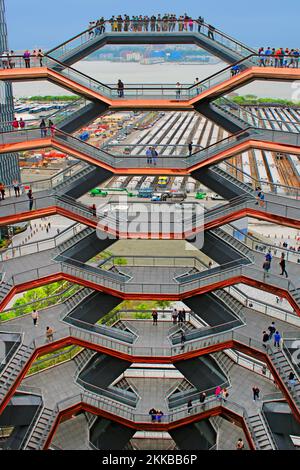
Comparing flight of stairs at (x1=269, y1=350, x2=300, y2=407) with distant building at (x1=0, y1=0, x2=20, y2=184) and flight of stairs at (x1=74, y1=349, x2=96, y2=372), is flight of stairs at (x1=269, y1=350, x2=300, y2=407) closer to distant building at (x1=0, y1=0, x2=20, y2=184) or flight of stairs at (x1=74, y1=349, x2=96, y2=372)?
flight of stairs at (x1=74, y1=349, x2=96, y2=372)

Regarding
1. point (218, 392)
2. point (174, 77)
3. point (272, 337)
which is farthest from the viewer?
A: point (174, 77)

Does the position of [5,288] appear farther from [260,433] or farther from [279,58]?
[279,58]

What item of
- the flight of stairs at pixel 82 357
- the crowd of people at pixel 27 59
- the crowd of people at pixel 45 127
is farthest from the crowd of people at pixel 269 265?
the crowd of people at pixel 27 59

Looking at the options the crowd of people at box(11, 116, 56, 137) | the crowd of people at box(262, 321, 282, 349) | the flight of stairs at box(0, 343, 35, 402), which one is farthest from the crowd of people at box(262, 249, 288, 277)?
the crowd of people at box(11, 116, 56, 137)

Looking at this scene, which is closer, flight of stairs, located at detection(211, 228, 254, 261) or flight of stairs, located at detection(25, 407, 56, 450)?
flight of stairs, located at detection(25, 407, 56, 450)

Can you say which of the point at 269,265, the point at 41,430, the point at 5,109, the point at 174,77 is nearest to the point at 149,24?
the point at 269,265

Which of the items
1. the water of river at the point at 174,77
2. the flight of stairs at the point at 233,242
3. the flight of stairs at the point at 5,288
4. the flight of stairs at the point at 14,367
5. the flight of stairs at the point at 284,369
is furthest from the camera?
the water of river at the point at 174,77

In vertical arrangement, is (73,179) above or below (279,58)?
below

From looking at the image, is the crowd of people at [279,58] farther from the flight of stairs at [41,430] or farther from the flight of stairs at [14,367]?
the flight of stairs at [41,430]

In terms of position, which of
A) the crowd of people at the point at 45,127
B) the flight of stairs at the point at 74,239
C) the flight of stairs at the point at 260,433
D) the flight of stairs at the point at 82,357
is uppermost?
the crowd of people at the point at 45,127
